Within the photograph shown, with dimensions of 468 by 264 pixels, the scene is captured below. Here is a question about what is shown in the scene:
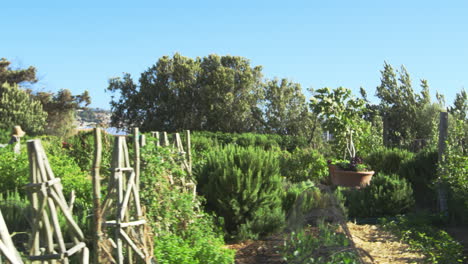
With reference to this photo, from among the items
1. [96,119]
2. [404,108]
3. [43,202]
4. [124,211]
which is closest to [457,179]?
[124,211]

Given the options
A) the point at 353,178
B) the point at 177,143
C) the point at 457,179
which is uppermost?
the point at 177,143

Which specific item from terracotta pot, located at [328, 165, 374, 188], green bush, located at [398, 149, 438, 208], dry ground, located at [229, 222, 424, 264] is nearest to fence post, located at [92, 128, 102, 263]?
dry ground, located at [229, 222, 424, 264]

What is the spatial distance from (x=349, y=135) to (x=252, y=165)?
5262 mm

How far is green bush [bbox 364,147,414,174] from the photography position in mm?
9852

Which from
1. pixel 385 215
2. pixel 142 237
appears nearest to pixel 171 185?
pixel 142 237

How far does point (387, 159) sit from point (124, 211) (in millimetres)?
7919

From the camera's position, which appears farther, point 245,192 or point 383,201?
point 383,201

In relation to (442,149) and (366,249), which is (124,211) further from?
(442,149)

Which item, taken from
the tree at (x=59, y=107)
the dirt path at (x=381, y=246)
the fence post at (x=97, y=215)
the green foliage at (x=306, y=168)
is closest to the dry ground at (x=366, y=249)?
the dirt path at (x=381, y=246)

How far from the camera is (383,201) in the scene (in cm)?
718

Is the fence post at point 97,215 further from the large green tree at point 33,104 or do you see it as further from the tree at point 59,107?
the tree at point 59,107

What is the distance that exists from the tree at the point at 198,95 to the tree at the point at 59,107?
553 centimetres

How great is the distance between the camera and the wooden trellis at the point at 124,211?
11.5 ft

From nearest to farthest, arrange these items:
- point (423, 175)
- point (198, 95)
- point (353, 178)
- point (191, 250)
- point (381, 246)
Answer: point (191, 250) < point (381, 246) < point (423, 175) < point (353, 178) < point (198, 95)
